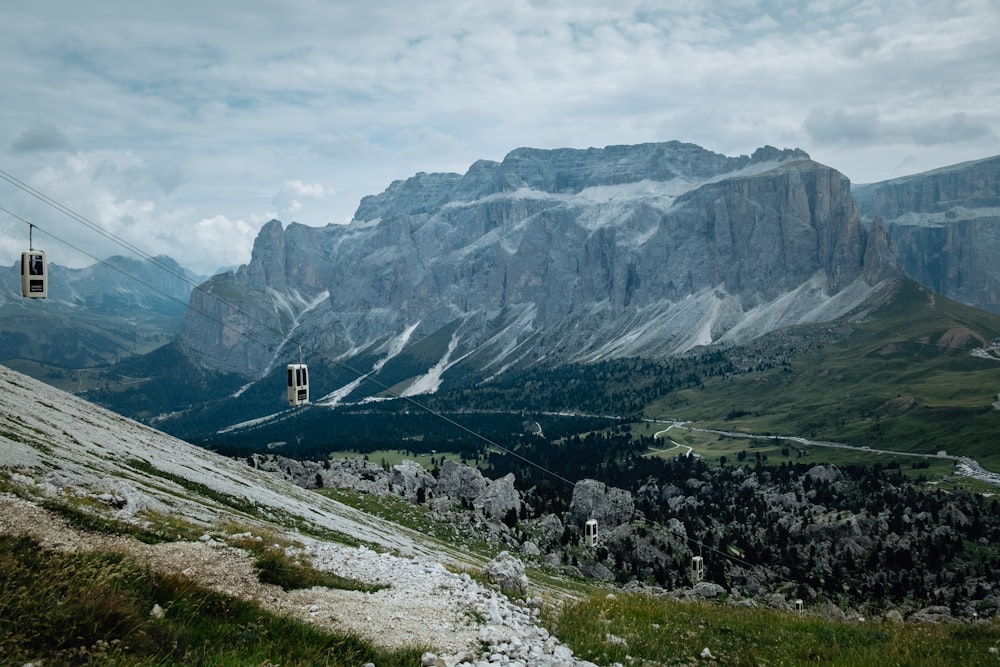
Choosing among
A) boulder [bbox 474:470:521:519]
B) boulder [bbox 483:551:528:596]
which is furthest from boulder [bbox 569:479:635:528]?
boulder [bbox 483:551:528:596]

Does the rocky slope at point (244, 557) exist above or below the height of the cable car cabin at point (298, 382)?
below

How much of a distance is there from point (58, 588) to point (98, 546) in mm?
4916

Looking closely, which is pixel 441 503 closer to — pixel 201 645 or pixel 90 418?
pixel 90 418

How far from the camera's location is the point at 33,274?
32.0 meters

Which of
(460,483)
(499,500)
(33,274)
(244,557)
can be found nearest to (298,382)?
(33,274)

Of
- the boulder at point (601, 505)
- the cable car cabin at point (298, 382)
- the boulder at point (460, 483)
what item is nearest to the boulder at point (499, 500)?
the boulder at point (460, 483)

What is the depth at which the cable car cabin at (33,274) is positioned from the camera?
104 ft

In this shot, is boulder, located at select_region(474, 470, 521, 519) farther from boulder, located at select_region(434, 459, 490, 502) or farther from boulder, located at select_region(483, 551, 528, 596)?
boulder, located at select_region(483, 551, 528, 596)

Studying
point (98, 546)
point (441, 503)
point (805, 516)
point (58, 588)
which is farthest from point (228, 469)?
point (805, 516)

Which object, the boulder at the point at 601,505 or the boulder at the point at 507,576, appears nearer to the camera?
the boulder at the point at 507,576

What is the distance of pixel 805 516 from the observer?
133 metres

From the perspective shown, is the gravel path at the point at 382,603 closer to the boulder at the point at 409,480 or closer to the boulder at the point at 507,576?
the boulder at the point at 507,576

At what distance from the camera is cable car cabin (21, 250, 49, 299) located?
3173 cm

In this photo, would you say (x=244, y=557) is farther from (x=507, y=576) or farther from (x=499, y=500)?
(x=499, y=500)
